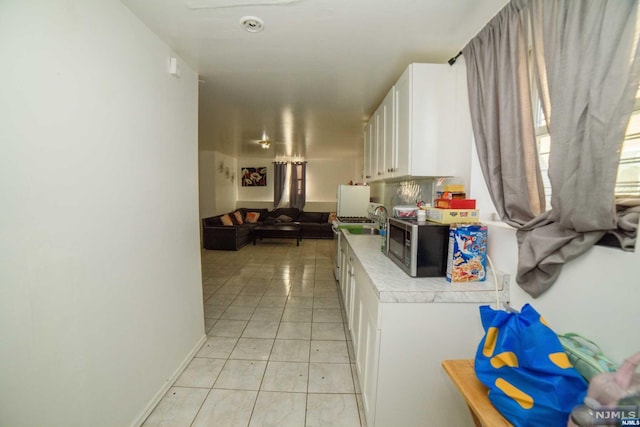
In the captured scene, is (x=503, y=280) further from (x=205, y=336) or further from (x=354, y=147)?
(x=354, y=147)

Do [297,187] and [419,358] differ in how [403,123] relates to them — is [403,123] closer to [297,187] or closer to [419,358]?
[419,358]

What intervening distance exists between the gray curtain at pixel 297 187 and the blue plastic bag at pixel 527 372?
7.03m

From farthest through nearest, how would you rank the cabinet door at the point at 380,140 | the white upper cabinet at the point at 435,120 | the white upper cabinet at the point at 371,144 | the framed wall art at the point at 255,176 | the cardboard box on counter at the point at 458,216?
the framed wall art at the point at 255,176 → the white upper cabinet at the point at 371,144 → the cabinet door at the point at 380,140 → the white upper cabinet at the point at 435,120 → the cardboard box on counter at the point at 458,216

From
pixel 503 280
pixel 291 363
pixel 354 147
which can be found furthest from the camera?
pixel 354 147

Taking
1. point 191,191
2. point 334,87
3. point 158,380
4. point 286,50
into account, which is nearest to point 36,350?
point 158,380

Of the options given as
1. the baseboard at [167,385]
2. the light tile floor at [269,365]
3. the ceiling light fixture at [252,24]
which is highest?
the ceiling light fixture at [252,24]

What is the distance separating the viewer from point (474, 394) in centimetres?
78

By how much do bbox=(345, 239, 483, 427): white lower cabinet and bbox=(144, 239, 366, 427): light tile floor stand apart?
0.38 m

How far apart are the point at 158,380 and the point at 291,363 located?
35.5 inches

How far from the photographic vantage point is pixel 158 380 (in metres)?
1.50

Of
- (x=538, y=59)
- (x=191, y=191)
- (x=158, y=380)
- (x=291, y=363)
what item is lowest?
(x=291, y=363)

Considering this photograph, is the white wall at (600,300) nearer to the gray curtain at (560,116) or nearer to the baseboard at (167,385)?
the gray curtain at (560,116)

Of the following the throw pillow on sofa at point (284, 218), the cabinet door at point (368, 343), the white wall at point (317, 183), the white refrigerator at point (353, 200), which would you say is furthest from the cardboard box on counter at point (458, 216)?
the white wall at point (317, 183)

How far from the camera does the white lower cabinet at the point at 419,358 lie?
1.13 meters
